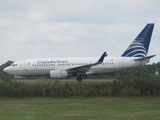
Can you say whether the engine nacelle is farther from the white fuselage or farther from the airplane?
the white fuselage

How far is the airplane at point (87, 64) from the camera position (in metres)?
39.3

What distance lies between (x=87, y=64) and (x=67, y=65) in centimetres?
211

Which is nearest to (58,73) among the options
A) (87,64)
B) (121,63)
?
(87,64)

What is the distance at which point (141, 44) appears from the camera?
136ft

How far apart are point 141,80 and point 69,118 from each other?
11104mm

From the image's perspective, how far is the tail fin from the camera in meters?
41.0

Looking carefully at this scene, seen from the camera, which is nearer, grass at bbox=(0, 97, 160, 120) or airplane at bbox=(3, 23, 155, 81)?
grass at bbox=(0, 97, 160, 120)

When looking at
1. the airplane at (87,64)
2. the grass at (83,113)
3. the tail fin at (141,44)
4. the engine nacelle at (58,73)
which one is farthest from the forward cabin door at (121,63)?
the grass at (83,113)

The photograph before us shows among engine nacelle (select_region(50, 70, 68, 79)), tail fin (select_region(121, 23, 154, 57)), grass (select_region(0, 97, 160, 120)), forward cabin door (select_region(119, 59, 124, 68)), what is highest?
tail fin (select_region(121, 23, 154, 57))

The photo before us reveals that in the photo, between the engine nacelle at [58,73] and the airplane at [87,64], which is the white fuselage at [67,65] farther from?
the engine nacelle at [58,73]

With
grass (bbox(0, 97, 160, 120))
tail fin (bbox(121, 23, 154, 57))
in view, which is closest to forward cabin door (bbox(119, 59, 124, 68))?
tail fin (bbox(121, 23, 154, 57))

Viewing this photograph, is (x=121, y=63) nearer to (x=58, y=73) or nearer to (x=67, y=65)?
(x=67, y=65)

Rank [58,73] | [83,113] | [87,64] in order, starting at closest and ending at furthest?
[83,113] → [58,73] → [87,64]

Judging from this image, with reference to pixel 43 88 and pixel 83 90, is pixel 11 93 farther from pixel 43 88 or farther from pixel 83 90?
pixel 83 90
